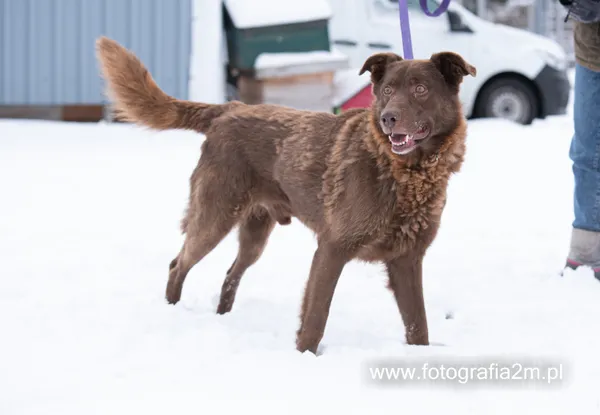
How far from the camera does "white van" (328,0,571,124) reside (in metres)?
9.70

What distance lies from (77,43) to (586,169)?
6804 mm

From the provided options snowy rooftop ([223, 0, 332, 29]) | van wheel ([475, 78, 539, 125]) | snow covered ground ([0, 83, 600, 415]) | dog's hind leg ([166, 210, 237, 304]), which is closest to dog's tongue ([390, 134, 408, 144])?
snow covered ground ([0, 83, 600, 415])

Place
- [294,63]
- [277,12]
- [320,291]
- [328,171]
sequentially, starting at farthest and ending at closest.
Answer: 1. [277,12]
2. [294,63]
3. [328,171]
4. [320,291]

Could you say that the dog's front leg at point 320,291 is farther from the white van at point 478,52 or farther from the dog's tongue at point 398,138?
the white van at point 478,52

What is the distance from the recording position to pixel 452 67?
2854mm

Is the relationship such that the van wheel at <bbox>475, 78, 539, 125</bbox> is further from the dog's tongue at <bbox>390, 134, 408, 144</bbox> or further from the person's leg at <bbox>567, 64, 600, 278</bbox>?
the dog's tongue at <bbox>390, 134, 408, 144</bbox>

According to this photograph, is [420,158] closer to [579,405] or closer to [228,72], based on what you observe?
[579,405]

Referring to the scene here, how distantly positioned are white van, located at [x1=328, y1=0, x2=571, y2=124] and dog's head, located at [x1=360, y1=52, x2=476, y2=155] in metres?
6.93

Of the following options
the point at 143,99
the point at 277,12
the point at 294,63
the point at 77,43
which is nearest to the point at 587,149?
the point at 143,99

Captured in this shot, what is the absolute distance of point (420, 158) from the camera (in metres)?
2.89

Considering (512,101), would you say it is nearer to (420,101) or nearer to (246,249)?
(246,249)

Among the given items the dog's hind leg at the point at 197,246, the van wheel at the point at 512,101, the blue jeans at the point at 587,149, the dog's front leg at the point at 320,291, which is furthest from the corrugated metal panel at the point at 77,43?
the dog's front leg at the point at 320,291

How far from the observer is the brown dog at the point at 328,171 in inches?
112

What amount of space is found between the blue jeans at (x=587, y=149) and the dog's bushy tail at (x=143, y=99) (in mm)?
1868
